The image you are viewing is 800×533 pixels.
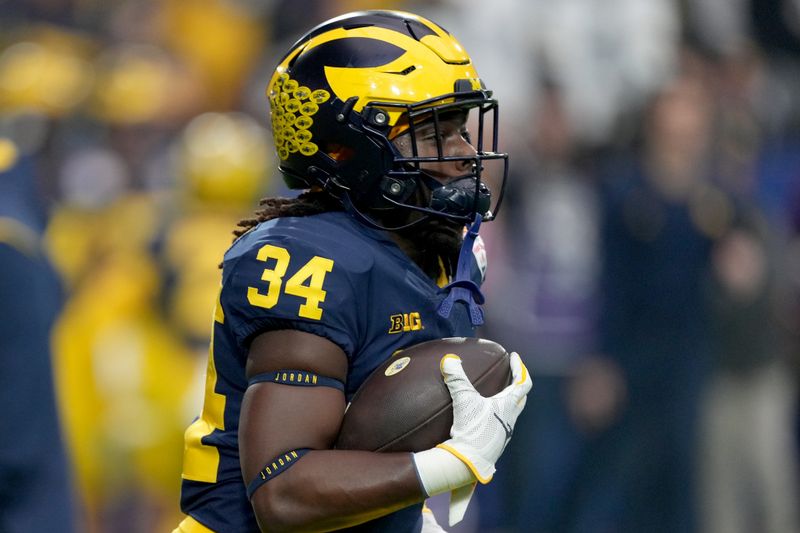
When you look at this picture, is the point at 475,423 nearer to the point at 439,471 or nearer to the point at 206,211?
the point at 439,471

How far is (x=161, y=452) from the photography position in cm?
573

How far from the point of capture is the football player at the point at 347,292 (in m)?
2.39

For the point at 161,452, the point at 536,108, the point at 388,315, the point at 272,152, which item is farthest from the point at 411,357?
the point at 536,108

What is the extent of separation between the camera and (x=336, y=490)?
237 cm

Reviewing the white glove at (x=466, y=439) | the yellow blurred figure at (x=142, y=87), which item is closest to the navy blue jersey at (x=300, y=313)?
the white glove at (x=466, y=439)

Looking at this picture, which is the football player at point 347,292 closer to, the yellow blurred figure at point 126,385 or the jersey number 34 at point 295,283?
the jersey number 34 at point 295,283

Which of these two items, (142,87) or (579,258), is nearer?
(579,258)

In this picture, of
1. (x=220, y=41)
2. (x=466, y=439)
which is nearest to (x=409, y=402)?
(x=466, y=439)

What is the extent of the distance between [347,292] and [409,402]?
0.75 feet

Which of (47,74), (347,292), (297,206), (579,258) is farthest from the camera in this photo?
(579,258)

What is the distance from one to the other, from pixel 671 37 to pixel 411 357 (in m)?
5.73

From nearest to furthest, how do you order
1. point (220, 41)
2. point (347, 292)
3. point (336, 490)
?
point (336, 490) → point (347, 292) → point (220, 41)

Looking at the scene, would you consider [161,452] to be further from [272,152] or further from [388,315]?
[388,315]

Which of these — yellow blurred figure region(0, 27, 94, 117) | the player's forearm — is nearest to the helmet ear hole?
the player's forearm
